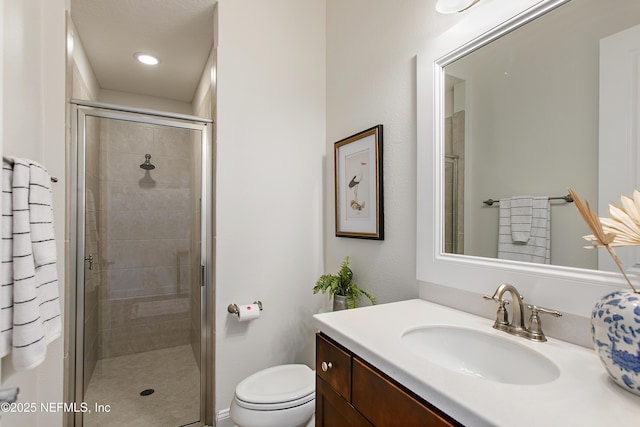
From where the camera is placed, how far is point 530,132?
3.19 feet

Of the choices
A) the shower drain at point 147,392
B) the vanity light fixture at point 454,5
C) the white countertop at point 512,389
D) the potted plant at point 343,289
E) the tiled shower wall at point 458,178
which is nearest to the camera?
the white countertop at point 512,389

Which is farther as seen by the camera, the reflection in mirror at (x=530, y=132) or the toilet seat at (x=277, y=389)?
the toilet seat at (x=277, y=389)

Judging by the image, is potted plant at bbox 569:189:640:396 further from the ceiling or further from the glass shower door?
the ceiling

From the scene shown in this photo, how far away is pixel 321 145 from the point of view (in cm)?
210

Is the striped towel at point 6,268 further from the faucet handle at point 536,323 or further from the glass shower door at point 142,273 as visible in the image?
the faucet handle at point 536,323

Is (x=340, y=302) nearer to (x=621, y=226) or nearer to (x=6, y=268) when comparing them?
(x=621, y=226)

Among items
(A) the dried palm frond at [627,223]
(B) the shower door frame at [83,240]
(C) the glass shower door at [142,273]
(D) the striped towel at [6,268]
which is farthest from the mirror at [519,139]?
(D) the striped towel at [6,268]

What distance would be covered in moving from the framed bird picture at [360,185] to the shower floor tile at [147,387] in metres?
1.33

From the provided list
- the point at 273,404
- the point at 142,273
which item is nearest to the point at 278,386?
the point at 273,404

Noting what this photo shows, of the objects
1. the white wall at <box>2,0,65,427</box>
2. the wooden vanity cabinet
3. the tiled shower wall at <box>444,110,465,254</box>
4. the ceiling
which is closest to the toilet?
the wooden vanity cabinet

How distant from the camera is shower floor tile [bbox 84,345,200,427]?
67.7 inches

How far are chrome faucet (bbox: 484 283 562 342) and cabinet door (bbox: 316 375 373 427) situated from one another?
51 cm

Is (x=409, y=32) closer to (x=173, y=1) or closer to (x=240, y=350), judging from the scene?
(x=173, y=1)

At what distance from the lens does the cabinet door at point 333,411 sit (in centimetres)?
87
